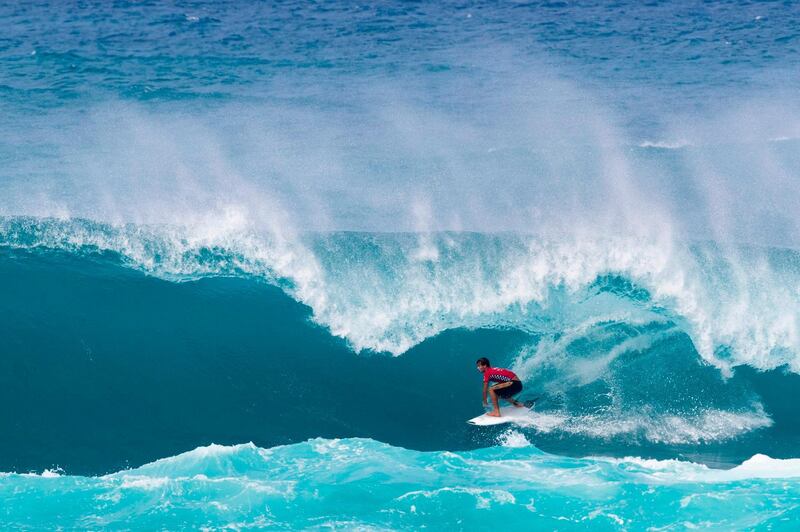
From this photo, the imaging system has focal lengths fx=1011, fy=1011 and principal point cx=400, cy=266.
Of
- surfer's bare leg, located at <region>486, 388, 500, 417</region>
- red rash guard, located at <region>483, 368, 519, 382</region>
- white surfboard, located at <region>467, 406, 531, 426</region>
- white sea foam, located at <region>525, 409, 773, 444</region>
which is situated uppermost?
red rash guard, located at <region>483, 368, 519, 382</region>

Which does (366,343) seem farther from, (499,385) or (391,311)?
(499,385)

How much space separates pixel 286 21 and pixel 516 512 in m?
28.2

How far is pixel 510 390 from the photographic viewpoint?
15156 mm

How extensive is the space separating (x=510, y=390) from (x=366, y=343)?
2981 millimetres

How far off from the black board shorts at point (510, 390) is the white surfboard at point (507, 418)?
25cm

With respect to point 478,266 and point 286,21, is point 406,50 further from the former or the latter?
point 478,266

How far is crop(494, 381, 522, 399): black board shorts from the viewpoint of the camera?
15.1m

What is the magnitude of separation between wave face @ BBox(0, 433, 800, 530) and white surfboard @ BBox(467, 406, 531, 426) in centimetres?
30

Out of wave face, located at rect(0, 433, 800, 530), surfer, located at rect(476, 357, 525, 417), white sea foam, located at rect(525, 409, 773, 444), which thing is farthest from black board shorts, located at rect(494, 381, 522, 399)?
wave face, located at rect(0, 433, 800, 530)

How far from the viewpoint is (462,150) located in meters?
25.5

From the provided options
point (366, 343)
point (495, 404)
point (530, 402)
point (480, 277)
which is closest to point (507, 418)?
point (495, 404)

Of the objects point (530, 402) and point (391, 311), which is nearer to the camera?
point (530, 402)

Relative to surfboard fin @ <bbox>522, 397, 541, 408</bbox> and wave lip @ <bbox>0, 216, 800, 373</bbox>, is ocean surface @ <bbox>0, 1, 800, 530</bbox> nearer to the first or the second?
wave lip @ <bbox>0, 216, 800, 373</bbox>

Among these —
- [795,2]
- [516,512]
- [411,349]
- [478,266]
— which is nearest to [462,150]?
[478,266]
